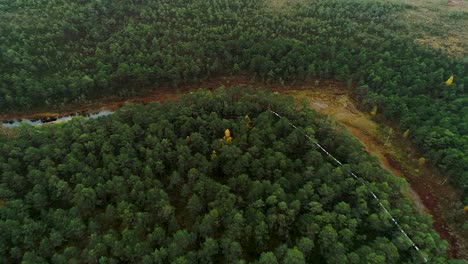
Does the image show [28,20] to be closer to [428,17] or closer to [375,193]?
[375,193]

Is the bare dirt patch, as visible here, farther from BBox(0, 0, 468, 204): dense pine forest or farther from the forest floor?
BBox(0, 0, 468, 204): dense pine forest

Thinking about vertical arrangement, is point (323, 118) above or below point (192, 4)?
below

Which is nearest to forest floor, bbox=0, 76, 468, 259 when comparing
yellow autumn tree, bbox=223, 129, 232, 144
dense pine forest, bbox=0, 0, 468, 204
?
dense pine forest, bbox=0, 0, 468, 204

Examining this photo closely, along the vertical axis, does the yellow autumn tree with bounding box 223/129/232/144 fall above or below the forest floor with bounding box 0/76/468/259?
above

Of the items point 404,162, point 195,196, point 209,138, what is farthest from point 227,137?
point 404,162

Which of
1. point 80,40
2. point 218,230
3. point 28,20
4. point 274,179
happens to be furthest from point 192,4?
point 218,230
